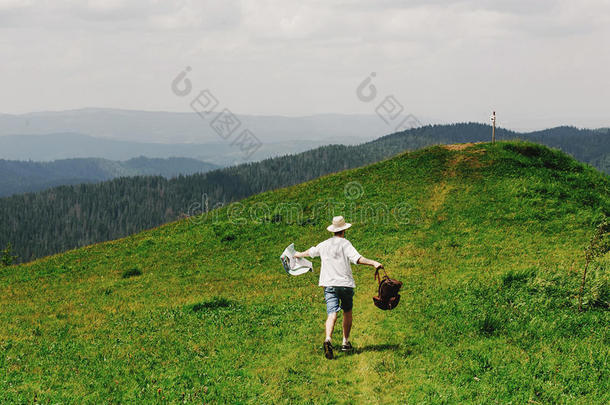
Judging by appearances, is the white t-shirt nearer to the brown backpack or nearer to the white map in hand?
the brown backpack

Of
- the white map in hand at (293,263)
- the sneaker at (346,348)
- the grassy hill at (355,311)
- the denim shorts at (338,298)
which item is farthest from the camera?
the white map in hand at (293,263)

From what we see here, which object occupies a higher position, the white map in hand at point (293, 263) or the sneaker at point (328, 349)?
the white map in hand at point (293, 263)

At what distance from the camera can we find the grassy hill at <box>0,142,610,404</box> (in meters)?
10.8

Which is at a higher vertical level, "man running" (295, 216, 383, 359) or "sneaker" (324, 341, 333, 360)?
"man running" (295, 216, 383, 359)

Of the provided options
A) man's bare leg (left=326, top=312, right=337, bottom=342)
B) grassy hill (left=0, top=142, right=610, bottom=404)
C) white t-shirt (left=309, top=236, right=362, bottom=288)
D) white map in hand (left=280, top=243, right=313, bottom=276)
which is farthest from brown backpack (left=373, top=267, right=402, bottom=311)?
white map in hand (left=280, top=243, right=313, bottom=276)

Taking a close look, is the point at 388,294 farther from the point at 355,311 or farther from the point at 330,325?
the point at 355,311

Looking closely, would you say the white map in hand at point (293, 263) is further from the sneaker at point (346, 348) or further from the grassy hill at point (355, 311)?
the sneaker at point (346, 348)

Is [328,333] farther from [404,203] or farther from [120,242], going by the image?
[120,242]

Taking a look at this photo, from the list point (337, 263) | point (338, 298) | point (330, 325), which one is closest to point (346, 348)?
point (330, 325)

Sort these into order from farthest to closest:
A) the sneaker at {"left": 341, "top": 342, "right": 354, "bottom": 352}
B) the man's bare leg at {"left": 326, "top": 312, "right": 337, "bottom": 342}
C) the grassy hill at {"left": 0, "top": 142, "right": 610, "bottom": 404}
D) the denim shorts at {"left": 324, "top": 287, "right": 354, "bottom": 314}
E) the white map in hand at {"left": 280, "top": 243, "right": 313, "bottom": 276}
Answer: the white map in hand at {"left": 280, "top": 243, "right": 313, "bottom": 276} → the sneaker at {"left": 341, "top": 342, "right": 354, "bottom": 352} → the denim shorts at {"left": 324, "top": 287, "right": 354, "bottom": 314} → the man's bare leg at {"left": 326, "top": 312, "right": 337, "bottom": 342} → the grassy hill at {"left": 0, "top": 142, "right": 610, "bottom": 404}

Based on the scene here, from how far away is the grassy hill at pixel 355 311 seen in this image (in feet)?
35.4

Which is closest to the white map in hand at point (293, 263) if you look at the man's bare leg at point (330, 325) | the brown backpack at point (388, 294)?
the man's bare leg at point (330, 325)

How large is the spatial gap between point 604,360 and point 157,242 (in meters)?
33.5

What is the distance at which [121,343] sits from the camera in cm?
1467
